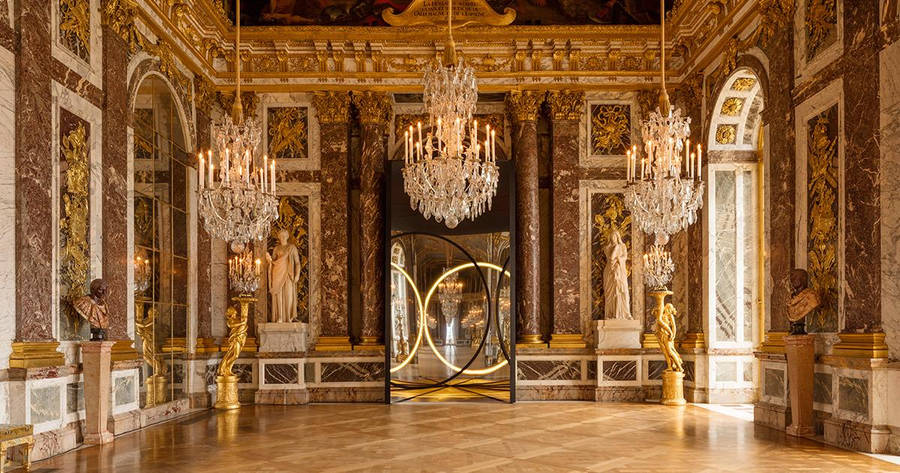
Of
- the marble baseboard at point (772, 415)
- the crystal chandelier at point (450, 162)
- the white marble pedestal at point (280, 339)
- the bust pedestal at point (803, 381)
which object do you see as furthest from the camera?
the white marble pedestal at point (280, 339)

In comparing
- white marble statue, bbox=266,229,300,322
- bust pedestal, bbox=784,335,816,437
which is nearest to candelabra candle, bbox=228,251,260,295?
white marble statue, bbox=266,229,300,322

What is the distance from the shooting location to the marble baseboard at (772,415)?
9.88 metres

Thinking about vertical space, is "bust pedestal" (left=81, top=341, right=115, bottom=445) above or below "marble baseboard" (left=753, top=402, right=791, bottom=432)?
above

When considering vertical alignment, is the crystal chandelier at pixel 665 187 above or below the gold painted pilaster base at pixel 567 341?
above

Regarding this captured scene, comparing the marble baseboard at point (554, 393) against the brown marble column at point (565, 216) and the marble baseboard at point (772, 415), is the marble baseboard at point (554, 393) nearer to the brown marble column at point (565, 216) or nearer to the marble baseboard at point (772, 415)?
the brown marble column at point (565, 216)

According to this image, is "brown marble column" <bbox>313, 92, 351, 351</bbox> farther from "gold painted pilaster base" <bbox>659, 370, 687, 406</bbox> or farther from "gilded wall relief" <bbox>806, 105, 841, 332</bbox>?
"gilded wall relief" <bbox>806, 105, 841, 332</bbox>

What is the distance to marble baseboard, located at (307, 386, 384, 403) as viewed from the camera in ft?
46.7

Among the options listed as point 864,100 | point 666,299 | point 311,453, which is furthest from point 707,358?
point 311,453

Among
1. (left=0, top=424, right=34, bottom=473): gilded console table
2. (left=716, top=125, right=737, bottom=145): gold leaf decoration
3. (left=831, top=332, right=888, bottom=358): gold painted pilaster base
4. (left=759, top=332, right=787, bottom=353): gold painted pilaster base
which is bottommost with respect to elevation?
(left=0, top=424, right=34, bottom=473): gilded console table

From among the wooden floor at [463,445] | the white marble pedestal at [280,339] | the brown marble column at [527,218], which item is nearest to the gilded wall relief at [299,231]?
the white marble pedestal at [280,339]

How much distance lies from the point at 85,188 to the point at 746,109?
9730 millimetres

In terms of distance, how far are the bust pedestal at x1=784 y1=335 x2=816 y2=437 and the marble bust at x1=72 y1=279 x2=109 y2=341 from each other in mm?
7882

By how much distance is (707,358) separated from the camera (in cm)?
1312

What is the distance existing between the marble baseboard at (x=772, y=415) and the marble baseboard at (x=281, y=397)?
7.37m
